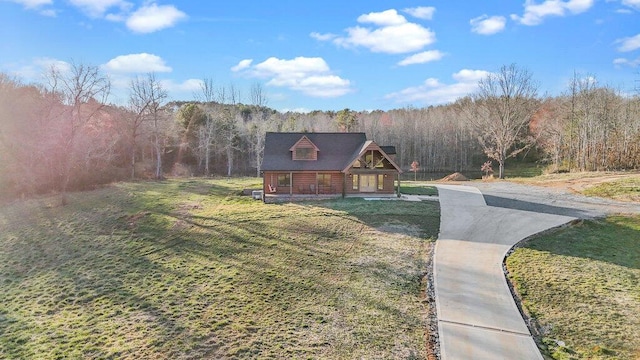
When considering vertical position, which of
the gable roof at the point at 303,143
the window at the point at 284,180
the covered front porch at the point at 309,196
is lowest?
the covered front porch at the point at 309,196

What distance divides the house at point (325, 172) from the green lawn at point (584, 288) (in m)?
11.3

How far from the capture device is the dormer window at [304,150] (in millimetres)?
26641

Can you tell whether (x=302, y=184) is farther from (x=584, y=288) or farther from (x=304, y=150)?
(x=584, y=288)

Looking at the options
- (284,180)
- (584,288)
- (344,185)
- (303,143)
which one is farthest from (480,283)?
(303,143)

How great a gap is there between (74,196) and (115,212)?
28.3 feet

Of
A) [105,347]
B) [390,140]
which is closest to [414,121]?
[390,140]

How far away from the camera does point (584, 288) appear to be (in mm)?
12297

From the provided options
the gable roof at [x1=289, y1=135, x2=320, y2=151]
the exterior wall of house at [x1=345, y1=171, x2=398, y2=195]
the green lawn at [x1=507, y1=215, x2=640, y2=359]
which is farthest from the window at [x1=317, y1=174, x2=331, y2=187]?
the green lawn at [x1=507, y1=215, x2=640, y2=359]

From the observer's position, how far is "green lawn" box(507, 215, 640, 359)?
374 inches

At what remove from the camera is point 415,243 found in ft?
55.0

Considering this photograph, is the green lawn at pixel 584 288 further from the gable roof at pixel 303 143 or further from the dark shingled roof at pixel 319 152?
the gable roof at pixel 303 143

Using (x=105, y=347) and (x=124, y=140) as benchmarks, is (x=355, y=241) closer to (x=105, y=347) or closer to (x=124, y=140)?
(x=105, y=347)

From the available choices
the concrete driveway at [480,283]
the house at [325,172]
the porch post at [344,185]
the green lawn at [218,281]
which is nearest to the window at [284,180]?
the house at [325,172]

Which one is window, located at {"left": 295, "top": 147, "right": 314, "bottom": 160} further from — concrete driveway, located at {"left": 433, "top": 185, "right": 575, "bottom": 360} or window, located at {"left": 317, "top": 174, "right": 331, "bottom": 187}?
concrete driveway, located at {"left": 433, "top": 185, "right": 575, "bottom": 360}
